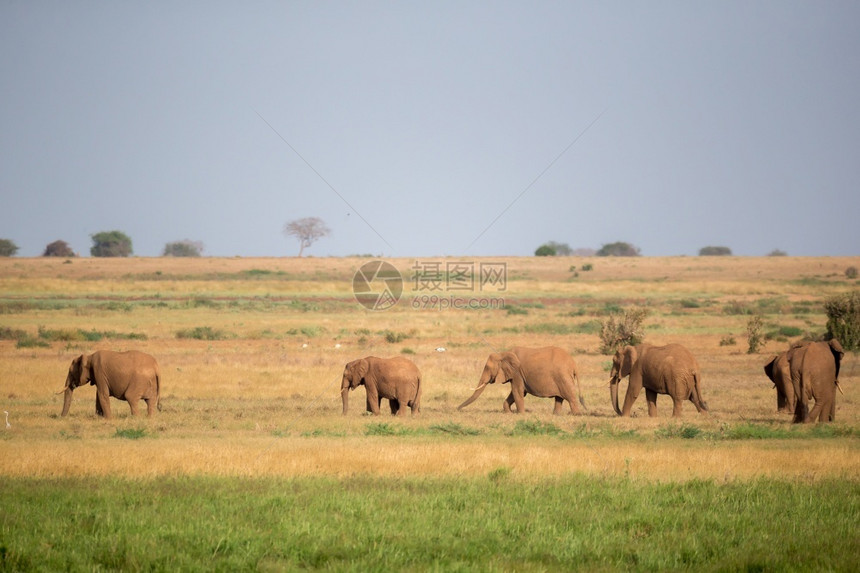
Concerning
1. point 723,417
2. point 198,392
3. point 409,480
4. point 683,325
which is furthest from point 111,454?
point 683,325

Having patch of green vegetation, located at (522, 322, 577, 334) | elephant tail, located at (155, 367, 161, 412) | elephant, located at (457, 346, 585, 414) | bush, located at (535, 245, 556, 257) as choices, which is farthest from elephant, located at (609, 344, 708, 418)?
bush, located at (535, 245, 556, 257)

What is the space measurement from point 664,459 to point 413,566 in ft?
23.8

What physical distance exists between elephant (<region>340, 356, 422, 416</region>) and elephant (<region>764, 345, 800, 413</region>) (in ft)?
28.7

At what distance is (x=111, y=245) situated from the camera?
175875mm

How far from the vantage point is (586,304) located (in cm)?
7369

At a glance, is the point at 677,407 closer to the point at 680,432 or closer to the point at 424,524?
the point at 680,432

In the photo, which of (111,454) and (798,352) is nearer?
(111,454)

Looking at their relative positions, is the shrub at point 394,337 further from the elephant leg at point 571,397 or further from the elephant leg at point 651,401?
the elephant leg at point 651,401

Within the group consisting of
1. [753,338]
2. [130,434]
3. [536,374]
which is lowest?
[130,434]

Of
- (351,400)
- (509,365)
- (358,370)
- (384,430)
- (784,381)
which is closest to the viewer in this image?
(384,430)

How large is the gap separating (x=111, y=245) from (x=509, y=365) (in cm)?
16304

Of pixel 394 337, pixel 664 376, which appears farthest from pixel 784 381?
pixel 394 337

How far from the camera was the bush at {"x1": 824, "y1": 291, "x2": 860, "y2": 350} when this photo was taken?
1554 inches

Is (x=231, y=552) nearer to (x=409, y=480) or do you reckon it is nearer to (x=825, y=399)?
(x=409, y=480)
